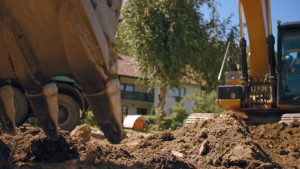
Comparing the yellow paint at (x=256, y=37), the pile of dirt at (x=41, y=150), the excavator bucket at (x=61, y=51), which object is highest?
the yellow paint at (x=256, y=37)

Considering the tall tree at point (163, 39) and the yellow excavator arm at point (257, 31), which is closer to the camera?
the yellow excavator arm at point (257, 31)

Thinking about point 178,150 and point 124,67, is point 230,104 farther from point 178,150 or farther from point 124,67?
point 124,67

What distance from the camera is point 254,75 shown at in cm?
1081

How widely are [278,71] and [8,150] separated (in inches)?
262

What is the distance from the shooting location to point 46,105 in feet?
13.0

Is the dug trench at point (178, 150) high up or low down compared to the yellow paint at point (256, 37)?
down

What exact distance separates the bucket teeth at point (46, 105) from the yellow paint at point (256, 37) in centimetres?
707

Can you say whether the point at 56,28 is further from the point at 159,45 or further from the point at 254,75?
the point at 159,45

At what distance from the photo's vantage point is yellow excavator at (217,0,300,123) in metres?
9.61

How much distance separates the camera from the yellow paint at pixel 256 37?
1031 cm

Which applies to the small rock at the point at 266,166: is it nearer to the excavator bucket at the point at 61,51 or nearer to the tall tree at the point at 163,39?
the excavator bucket at the point at 61,51

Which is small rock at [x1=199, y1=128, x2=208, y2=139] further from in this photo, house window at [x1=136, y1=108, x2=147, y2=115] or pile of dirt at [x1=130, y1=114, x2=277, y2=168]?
house window at [x1=136, y1=108, x2=147, y2=115]

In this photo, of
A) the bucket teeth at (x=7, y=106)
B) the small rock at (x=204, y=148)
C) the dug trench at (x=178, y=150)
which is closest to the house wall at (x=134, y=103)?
the dug trench at (x=178, y=150)

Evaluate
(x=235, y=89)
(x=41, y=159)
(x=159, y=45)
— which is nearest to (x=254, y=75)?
(x=235, y=89)
